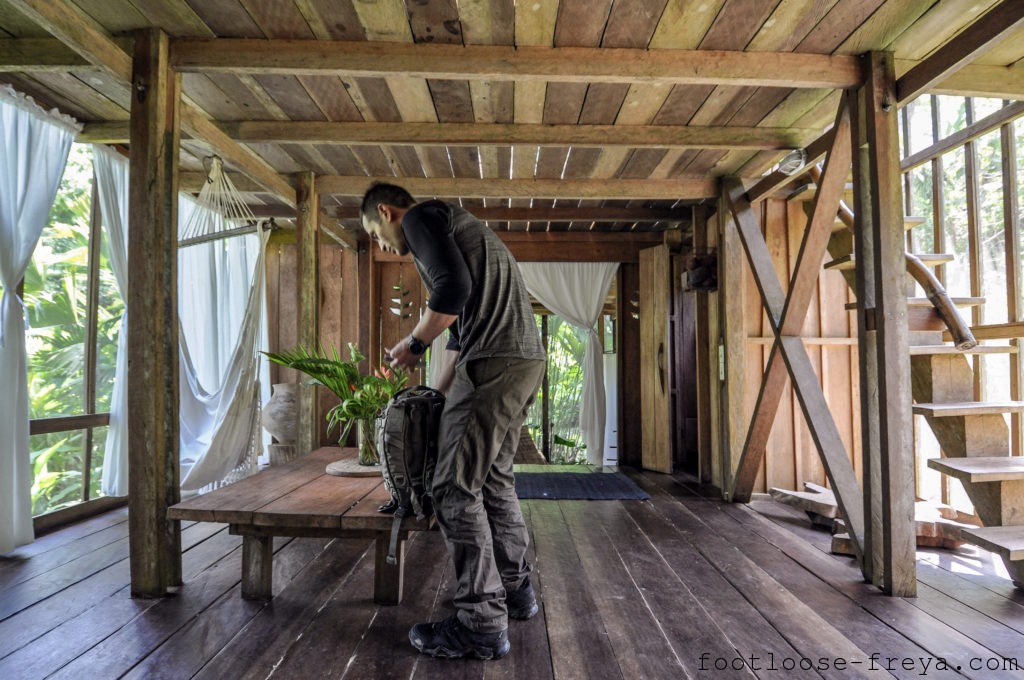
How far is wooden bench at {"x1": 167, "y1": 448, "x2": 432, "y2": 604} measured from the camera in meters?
1.84

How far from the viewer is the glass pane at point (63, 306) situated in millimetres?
3512

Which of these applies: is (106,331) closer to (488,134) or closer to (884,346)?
(488,134)

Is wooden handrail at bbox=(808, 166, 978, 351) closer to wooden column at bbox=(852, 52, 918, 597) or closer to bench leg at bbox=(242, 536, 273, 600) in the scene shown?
wooden column at bbox=(852, 52, 918, 597)

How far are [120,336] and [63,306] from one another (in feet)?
1.53

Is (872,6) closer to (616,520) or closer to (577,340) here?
(616,520)

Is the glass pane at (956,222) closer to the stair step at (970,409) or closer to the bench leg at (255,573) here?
the stair step at (970,409)

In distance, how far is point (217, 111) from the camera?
2.96 metres

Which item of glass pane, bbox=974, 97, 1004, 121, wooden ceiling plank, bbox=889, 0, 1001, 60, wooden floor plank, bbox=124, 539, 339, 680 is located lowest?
wooden floor plank, bbox=124, 539, 339, 680

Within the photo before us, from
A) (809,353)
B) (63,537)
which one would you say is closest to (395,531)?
(63,537)

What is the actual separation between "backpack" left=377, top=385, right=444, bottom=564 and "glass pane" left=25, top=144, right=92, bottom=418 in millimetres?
2852

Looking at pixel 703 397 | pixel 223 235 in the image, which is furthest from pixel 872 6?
pixel 223 235

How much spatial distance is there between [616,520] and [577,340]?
4.31 m

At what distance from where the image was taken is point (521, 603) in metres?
2.00

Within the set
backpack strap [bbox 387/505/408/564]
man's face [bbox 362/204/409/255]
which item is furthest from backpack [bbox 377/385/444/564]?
man's face [bbox 362/204/409/255]
